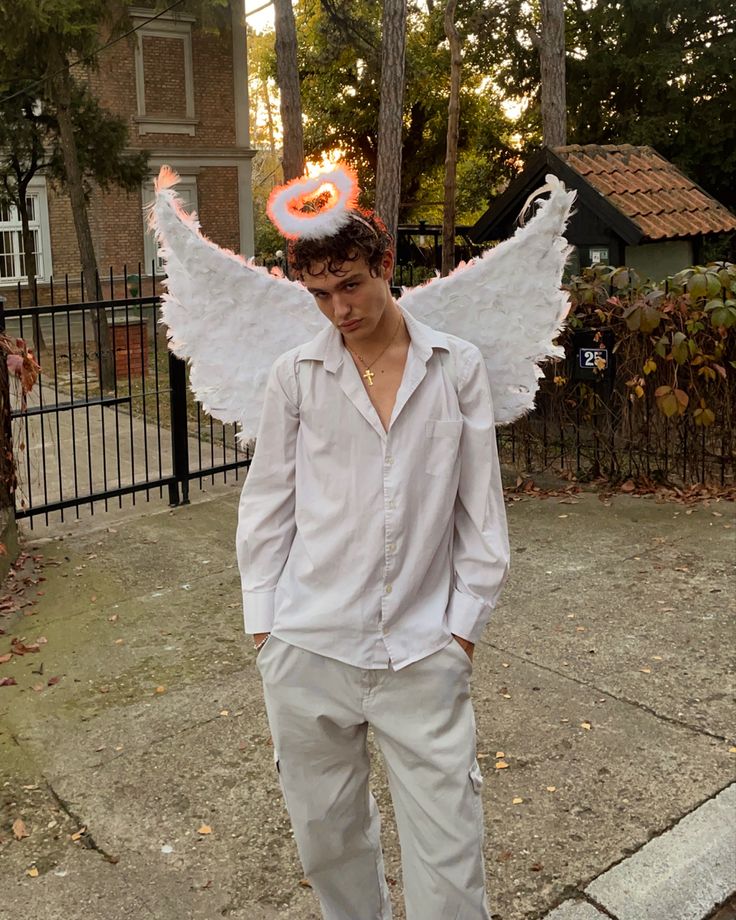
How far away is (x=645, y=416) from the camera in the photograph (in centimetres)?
743

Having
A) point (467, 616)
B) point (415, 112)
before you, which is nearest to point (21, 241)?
point (415, 112)

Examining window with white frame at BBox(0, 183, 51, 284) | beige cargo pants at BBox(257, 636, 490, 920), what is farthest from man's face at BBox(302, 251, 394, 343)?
window with white frame at BBox(0, 183, 51, 284)

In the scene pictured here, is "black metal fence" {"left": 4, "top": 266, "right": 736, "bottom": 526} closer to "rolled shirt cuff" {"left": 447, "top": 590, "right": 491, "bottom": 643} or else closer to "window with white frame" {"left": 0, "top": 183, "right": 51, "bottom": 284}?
"rolled shirt cuff" {"left": 447, "top": 590, "right": 491, "bottom": 643}

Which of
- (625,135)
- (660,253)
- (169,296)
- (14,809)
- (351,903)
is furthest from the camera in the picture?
(625,135)

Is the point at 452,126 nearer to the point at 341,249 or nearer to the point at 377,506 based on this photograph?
the point at 341,249

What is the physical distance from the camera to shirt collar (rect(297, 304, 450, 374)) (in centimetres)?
219

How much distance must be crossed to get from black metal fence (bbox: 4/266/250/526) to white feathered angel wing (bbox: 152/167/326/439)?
1.67ft

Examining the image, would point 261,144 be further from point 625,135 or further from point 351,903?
point 351,903

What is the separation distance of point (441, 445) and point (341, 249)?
0.48 meters

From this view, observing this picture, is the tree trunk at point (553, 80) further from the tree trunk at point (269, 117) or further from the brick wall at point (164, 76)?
the tree trunk at point (269, 117)

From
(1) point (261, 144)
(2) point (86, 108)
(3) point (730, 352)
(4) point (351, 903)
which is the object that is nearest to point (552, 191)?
(4) point (351, 903)

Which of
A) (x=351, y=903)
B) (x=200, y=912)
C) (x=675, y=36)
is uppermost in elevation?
(x=675, y=36)

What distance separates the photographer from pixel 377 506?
2141mm

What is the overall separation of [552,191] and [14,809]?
8.92 ft
